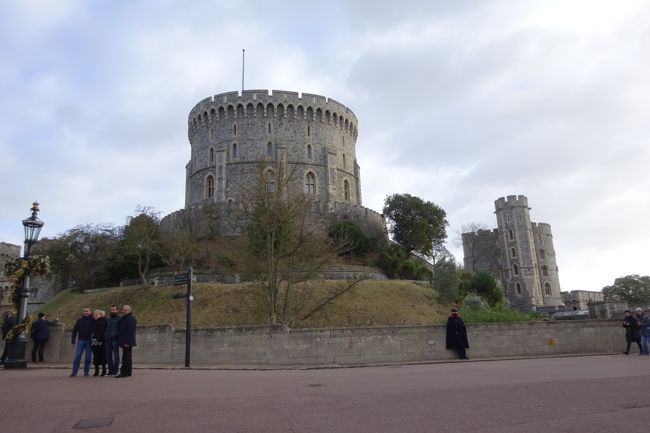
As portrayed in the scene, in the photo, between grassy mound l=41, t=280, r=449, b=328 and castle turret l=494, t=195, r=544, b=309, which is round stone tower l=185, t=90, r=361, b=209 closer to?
grassy mound l=41, t=280, r=449, b=328

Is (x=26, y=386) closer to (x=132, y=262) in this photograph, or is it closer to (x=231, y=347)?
(x=231, y=347)

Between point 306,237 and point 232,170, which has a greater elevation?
point 232,170

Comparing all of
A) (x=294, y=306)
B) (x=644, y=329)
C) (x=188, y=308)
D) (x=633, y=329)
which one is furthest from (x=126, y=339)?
(x=644, y=329)

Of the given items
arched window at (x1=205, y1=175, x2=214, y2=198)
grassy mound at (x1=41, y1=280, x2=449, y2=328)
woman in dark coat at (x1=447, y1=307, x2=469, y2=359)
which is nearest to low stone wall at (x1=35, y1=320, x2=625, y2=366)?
woman in dark coat at (x1=447, y1=307, x2=469, y2=359)

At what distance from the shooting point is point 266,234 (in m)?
22.9

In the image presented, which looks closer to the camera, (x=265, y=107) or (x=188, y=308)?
(x=188, y=308)

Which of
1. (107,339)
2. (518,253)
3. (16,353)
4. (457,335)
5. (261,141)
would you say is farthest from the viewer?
(518,253)

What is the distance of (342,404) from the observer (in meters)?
6.94

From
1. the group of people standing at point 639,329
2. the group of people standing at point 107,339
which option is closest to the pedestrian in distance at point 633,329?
the group of people standing at point 639,329

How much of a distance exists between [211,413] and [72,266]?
38097 millimetres

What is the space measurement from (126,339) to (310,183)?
4286 cm

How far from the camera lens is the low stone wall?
15.8 m

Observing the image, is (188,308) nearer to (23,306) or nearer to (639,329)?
(23,306)

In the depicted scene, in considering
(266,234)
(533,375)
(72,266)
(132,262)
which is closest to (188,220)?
(132,262)
